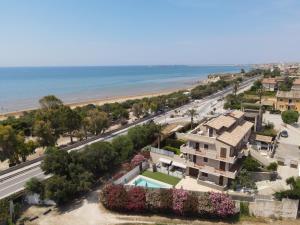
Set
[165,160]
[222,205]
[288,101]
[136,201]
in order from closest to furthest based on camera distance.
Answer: [222,205] < [136,201] < [165,160] < [288,101]

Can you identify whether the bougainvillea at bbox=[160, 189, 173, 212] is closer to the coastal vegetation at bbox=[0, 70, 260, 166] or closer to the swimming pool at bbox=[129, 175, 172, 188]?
the swimming pool at bbox=[129, 175, 172, 188]

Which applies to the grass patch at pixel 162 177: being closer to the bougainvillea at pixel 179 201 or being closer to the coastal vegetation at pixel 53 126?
the bougainvillea at pixel 179 201

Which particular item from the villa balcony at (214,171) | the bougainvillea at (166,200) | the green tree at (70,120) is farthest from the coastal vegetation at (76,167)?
the green tree at (70,120)

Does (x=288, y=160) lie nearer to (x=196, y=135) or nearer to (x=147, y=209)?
(x=196, y=135)

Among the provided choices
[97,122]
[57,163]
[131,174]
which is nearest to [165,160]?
[131,174]

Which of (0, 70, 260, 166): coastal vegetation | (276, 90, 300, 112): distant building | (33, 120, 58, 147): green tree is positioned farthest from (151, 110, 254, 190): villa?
(276, 90, 300, 112): distant building

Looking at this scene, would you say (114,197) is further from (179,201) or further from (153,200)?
(179,201)
